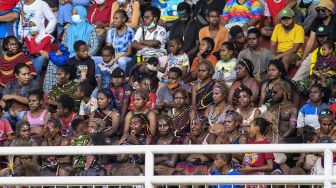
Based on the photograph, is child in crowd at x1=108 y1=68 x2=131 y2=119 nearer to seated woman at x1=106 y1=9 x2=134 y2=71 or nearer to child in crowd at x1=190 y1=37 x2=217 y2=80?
seated woman at x1=106 y1=9 x2=134 y2=71

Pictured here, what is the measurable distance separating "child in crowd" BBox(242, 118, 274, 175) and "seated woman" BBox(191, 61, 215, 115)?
2057 millimetres

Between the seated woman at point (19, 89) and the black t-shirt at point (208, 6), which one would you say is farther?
the black t-shirt at point (208, 6)

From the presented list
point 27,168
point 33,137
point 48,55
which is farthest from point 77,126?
point 27,168

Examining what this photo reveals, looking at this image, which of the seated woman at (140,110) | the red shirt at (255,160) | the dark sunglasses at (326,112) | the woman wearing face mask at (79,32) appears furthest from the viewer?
the woman wearing face mask at (79,32)

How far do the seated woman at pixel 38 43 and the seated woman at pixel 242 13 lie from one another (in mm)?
3023

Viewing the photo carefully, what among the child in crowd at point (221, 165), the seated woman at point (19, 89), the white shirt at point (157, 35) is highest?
the white shirt at point (157, 35)

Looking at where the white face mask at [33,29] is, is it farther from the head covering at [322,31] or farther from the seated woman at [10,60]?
the head covering at [322,31]

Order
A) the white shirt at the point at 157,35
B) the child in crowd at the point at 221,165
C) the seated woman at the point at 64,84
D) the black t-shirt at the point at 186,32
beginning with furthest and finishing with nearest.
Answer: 1. the white shirt at the point at 157,35
2. the black t-shirt at the point at 186,32
3. the seated woman at the point at 64,84
4. the child in crowd at the point at 221,165

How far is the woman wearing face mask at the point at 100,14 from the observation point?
22.4 meters

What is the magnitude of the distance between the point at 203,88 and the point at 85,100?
1.93m

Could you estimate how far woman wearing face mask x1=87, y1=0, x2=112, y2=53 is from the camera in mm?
22375

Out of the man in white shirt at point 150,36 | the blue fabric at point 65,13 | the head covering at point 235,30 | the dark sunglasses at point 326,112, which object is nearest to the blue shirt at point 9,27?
the blue fabric at point 65,13

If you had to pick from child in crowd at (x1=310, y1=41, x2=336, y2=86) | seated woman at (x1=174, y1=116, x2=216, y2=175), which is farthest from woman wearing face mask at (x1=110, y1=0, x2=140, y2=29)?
child in crowd at (x1=310, y1=41, x2=336, y2=86)

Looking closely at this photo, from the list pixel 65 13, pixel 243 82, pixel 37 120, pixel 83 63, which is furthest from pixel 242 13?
pixel 37 120
